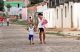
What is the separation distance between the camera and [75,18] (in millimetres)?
47594

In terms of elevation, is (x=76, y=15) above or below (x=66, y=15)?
above

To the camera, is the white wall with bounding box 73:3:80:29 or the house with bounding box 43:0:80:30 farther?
the house with bounding box 43:0:80:30

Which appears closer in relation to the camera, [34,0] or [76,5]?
[76,5]

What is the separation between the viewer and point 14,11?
470ft

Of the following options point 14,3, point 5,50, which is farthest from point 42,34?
point 14,3

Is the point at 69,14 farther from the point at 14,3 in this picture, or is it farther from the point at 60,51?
the point at 14,3

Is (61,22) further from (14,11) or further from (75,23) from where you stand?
(14,11)

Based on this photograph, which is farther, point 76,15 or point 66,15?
point 66,15

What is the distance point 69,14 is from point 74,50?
1152 inches

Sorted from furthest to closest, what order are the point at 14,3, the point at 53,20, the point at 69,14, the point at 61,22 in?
the point at 14,3 < the point at 53,20 < the point at 61,22 < the point at 69,14

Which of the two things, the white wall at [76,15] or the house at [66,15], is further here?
the house at [66,15]

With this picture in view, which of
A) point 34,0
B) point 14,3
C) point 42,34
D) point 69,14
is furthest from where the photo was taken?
point 14,3

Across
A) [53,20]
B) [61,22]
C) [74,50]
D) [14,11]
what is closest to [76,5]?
[61,22]

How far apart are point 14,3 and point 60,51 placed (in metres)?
150
